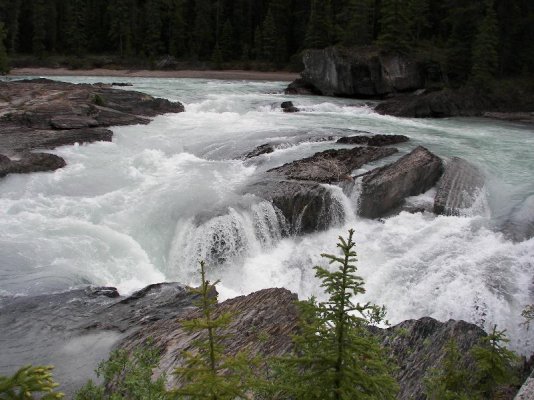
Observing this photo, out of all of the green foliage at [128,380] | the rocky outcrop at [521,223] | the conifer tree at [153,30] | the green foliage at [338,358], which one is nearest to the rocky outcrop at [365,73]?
the rocky outcrop at [521,223]

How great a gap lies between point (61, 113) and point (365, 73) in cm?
2751

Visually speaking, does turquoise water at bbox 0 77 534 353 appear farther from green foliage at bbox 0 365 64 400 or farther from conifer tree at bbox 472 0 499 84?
conifer tree at bbox 472 0 499 84

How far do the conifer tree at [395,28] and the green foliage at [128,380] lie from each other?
134ft

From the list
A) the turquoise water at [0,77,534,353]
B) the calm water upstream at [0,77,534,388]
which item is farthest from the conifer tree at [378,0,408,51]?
the calm water upstream at [0,77,534,388]

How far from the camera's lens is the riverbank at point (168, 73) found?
58.1 meters

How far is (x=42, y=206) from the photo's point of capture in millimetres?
16656

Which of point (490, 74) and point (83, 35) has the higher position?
point (83, 35)

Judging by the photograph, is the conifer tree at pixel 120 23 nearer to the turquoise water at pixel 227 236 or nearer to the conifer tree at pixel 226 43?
the conifer tree at pixel 226 43

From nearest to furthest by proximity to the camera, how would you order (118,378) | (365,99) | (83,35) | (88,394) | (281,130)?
(88,394) → (118,378) → (281,130) → (365,99) → (83,35)

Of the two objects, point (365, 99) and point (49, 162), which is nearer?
point (49, 162)

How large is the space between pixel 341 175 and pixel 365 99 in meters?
28.5

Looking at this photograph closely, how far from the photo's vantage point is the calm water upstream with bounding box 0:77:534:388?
13164mm

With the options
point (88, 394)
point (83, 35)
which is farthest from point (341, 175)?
point (83, 35)

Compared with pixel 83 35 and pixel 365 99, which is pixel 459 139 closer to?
pixel 365 99
